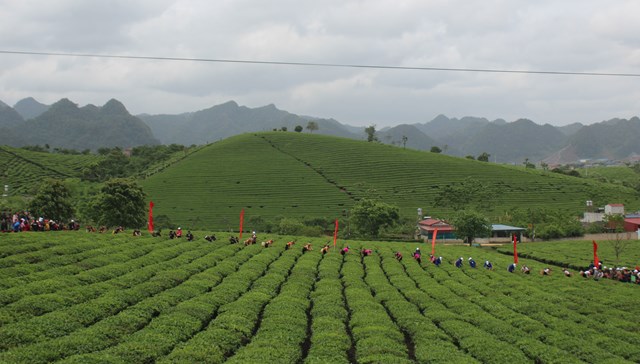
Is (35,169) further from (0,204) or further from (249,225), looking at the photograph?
(249,225)

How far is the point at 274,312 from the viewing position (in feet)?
74.0

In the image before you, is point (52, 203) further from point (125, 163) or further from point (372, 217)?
point (125, 163)

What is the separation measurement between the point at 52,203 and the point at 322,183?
216 feet

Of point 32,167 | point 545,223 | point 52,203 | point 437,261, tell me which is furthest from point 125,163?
point 437,261

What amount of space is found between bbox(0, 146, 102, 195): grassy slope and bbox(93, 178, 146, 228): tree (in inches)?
2102

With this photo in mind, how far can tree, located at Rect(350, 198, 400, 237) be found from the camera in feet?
265

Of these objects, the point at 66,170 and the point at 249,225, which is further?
the point at 66,170

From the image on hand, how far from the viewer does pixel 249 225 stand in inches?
3563

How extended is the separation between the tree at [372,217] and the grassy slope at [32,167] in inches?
2922

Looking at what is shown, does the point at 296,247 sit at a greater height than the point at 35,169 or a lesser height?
lesser

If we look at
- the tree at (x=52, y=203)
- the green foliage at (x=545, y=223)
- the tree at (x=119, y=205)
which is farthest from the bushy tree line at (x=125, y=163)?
the green foliage at (x=545, y=223)

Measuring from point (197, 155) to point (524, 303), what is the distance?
12935 centimetres

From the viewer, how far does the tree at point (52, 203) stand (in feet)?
222

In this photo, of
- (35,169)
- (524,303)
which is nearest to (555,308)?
(524,303)
